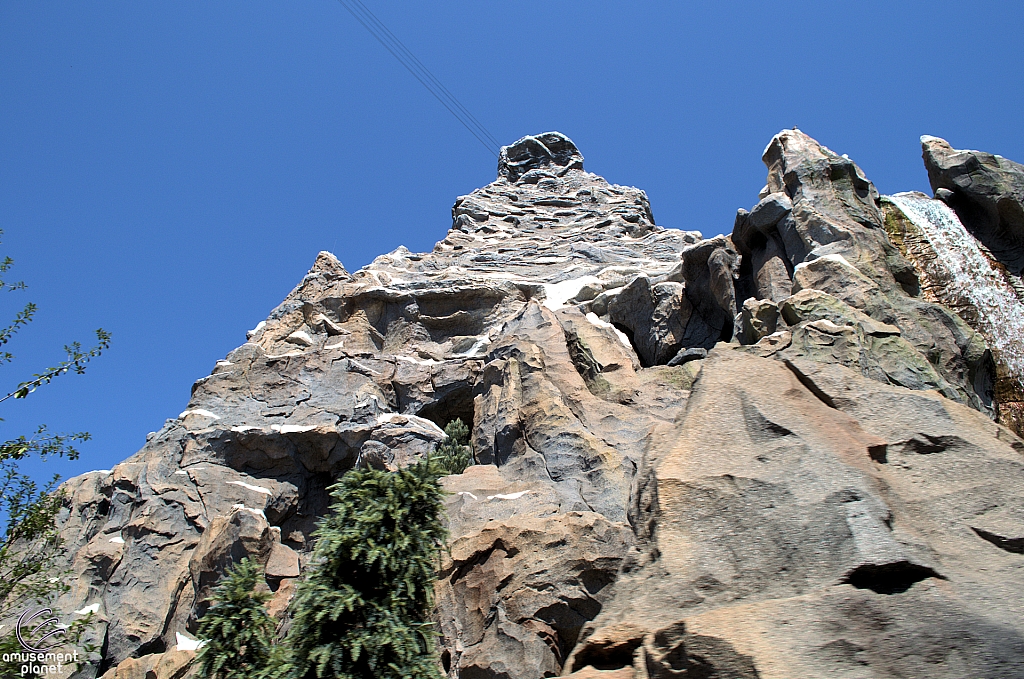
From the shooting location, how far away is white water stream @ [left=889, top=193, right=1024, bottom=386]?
16797mm

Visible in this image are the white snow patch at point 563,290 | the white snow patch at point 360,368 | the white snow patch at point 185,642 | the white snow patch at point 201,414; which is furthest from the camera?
the white snow patch at point 563,290

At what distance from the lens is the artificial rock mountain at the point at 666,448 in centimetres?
650

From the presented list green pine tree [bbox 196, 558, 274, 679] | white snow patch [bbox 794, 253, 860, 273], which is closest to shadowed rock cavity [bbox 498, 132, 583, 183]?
white snow patch [bbox 794, 253, 860, 273]

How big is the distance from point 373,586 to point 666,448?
4613 mm

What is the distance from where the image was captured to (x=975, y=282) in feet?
60.1

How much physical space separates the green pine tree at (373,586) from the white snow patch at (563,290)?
18.7 m

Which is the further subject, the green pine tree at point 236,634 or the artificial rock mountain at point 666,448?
the green pine tree at point 236,634

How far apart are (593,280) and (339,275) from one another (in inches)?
445

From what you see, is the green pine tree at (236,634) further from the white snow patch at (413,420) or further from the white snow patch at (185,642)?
the white snow patch at (413,420)

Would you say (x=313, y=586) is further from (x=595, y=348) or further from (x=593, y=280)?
(x=593, y=280)

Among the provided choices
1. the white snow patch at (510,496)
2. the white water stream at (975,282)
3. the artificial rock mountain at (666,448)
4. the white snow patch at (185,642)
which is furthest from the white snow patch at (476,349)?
the white water stream at (975,282)

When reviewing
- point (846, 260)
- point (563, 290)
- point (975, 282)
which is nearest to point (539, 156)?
point (563, 290)

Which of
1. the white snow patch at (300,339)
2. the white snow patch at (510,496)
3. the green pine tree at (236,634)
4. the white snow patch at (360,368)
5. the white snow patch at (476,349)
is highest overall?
the white snow patch at (300,339)

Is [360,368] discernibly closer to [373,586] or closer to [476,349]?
[476,349]
